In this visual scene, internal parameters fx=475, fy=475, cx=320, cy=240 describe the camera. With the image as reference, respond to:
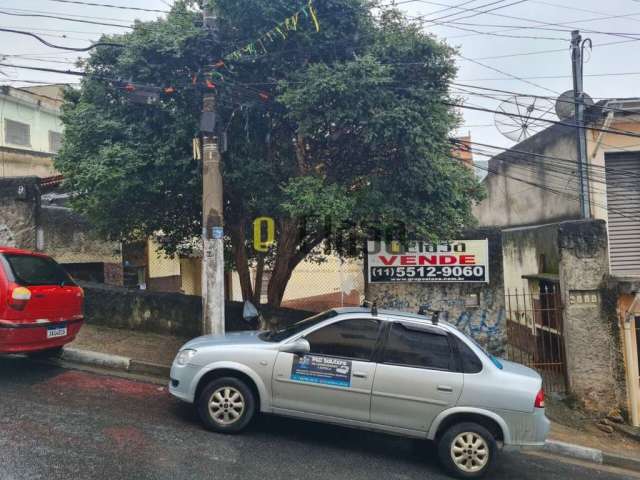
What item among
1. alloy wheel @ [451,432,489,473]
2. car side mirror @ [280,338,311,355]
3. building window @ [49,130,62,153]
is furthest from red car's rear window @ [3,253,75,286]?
building window @ [49,130,62,153]

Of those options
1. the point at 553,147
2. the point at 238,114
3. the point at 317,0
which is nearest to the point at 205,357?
the point at 238,114

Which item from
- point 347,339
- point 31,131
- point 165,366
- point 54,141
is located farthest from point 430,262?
point 54,141

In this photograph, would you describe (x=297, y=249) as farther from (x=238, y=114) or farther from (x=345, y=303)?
(x=345, y=303)

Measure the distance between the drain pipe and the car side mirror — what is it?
249 inches

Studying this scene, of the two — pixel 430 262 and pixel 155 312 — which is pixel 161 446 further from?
pixel 430 262

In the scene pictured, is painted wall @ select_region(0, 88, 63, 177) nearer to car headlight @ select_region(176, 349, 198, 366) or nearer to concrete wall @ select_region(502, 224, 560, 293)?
car headlight @ select_region(176, 349, 198, 366)

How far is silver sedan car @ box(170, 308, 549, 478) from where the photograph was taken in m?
4.87

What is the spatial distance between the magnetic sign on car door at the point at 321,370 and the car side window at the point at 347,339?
80mm

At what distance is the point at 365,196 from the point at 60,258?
7956 mm

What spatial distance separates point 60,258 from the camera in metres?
11.2

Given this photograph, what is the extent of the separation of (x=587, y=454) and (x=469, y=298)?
120 inches

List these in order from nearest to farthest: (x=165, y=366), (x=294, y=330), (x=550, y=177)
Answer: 1. (x=294, y=330)
2. (x=165, y=366)
3. (x=550, y=177)

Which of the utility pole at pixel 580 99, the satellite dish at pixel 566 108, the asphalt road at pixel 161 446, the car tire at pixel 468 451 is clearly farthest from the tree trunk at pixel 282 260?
the satellite dish at pixel 566 108

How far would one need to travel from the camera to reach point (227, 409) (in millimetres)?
5020
